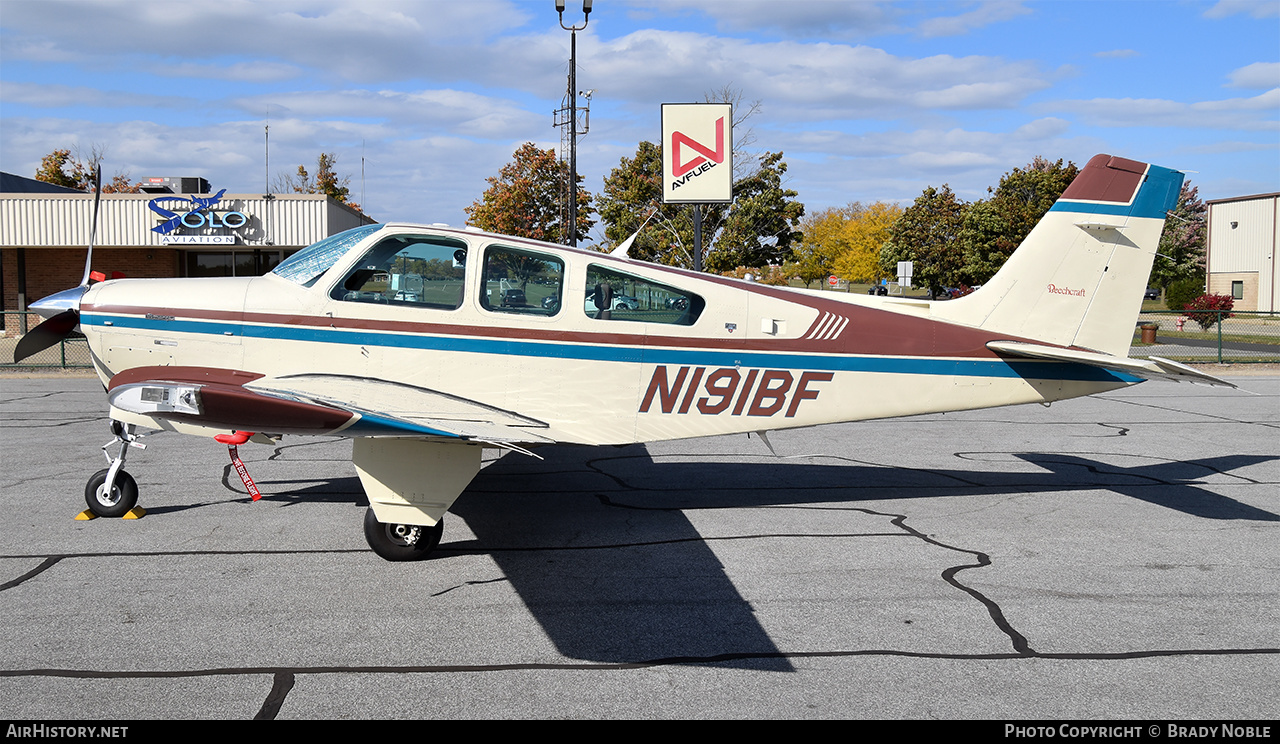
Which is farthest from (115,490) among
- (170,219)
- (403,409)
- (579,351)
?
(170,219)

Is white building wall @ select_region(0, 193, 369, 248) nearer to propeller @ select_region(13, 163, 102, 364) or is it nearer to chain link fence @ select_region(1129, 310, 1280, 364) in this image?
propeller @ select_region(13, 163, 102, 364)

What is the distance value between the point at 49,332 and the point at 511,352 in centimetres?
370

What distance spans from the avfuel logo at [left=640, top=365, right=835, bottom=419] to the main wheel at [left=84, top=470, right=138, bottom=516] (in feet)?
14.0

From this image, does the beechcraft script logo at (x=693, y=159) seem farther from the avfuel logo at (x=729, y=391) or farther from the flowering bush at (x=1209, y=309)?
the flowering bush at (x=1209, y=309)

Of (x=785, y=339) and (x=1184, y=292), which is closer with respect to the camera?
(x=785, y=339)

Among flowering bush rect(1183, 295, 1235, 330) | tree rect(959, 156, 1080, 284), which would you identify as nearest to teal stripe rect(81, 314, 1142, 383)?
flowering bush rect(1183, 295, 1235, 330)

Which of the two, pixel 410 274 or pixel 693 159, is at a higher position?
pixel 693 159

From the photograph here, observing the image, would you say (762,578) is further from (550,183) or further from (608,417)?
(550,183)

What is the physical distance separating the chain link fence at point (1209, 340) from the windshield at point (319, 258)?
18.6m

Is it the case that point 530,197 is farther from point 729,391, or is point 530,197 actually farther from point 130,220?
point 729,391

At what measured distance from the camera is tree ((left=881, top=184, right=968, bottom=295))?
6650cm

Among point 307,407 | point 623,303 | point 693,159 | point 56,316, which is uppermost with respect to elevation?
point 693,159

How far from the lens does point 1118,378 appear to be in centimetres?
732

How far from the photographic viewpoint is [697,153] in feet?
64.1
